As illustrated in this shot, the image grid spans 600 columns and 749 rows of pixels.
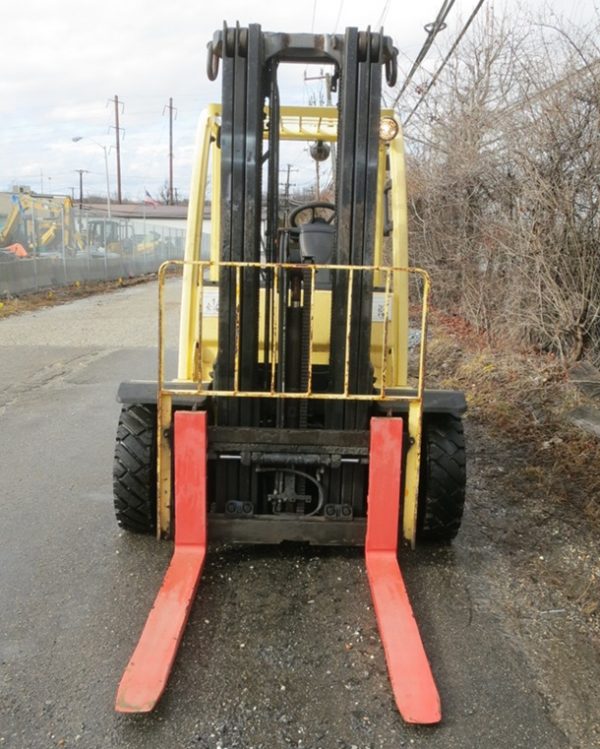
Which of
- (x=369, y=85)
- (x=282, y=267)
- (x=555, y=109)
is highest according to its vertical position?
(x=555, y=109)

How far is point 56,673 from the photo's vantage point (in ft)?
9.52

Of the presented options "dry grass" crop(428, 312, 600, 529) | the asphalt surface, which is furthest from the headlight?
"dry grass" crop(428, 312, 600, 529)

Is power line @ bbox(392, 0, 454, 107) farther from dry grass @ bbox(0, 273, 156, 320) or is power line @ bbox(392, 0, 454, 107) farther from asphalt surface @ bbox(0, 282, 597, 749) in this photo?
dry grass @ bbox(0, 273, 156, 320)

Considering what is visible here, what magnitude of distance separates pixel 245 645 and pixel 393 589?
82 centimetres

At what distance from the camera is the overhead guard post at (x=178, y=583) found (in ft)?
8.85

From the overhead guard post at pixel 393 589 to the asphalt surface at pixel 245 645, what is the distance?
8cm

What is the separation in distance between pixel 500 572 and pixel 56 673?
8.02ft

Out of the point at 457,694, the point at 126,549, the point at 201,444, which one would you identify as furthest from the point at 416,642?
the point at 126,549

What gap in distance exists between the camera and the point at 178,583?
11.2ft

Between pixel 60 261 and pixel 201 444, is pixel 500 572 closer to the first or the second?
pixel 201 444

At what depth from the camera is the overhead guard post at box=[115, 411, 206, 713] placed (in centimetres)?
270

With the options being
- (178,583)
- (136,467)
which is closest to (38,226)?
(136,467)

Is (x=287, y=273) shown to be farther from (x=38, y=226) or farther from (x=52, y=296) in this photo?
(x=38, y=226)

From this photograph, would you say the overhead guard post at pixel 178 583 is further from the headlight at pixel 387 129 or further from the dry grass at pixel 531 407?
the dry grass at pixel 531 407
